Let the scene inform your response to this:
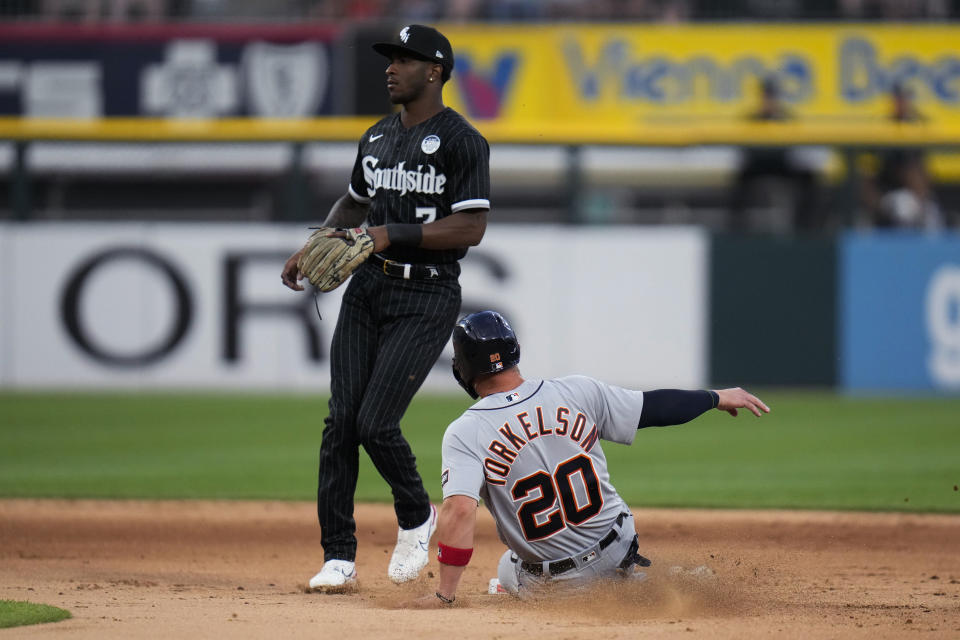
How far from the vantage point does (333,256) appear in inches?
198

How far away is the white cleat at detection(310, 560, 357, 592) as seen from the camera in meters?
5.27

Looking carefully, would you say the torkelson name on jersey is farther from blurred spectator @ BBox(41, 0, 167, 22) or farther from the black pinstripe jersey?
blurred spectator @ BBox(41, 0, 167, 22)

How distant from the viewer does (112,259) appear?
12.9m

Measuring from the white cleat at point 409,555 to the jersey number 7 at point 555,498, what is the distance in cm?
74

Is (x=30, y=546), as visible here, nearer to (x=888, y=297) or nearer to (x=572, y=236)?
(x=572, y=236)

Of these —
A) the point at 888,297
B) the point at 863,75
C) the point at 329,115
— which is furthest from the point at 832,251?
the point at 329,115

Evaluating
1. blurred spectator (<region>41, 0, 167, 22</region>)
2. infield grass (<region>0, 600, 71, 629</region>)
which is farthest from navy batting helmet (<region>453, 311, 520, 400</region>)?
blurred spectator (<region>41, 0, 167, 22</region>)

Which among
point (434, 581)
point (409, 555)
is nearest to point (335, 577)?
point (409, 555)

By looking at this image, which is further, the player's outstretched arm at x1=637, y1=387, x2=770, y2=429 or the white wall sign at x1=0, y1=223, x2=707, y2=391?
the white wall sign at x1=0, y1=223, x2=707, y2=391

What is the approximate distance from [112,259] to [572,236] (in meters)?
4.46

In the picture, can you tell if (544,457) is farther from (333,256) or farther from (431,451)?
(431,451)

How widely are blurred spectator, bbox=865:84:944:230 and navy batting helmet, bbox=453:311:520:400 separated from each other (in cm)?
933

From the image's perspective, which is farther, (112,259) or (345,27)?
(345,27)

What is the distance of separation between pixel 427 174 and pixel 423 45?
50cm
